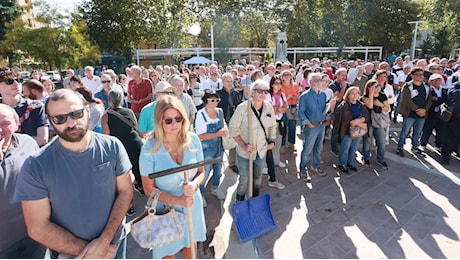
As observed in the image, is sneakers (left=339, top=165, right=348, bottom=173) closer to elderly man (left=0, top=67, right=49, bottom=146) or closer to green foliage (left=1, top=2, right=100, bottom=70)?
elderly man (left=0, top=67, right=49, bottom=146)

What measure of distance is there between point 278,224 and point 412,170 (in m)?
3.51

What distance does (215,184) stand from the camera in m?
4.69

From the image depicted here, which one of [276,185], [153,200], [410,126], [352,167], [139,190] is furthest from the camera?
[410,126]

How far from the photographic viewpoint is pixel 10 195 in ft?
6.67

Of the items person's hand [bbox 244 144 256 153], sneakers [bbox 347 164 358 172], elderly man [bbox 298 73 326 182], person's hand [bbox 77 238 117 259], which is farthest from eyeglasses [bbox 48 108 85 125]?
sneakers [bbox 347 164 358 172]

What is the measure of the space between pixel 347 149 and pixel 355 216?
1703 millimetres

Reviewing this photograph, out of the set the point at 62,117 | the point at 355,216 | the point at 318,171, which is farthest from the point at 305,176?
the point at 62,117

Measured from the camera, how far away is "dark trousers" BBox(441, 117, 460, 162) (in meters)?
5.67

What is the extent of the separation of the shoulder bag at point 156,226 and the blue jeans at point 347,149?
4.04m

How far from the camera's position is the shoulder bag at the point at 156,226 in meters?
2.23

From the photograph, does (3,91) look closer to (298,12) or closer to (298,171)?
(298,171)

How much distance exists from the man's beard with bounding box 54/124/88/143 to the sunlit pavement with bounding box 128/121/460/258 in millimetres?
2057

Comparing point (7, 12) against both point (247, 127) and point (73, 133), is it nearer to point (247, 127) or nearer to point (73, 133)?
point (247, 127)

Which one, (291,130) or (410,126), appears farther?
(291,130)
